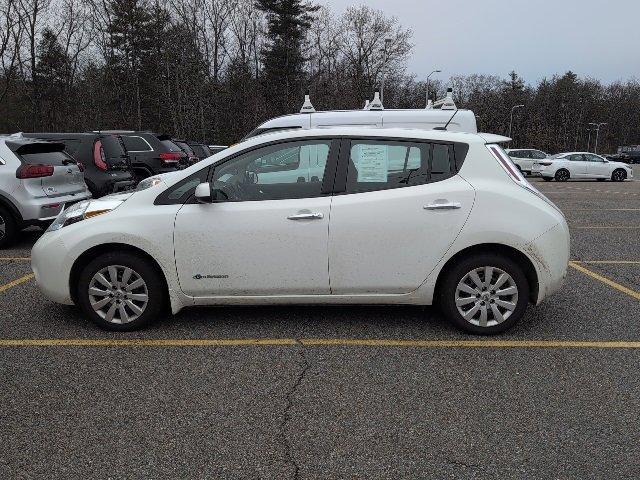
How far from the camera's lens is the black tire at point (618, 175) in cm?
2913

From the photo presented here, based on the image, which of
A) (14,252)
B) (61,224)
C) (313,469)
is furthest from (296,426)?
(14,252)

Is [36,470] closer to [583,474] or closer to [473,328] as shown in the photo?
[583,474]

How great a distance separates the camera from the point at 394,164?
467 cm

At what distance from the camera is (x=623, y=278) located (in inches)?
261

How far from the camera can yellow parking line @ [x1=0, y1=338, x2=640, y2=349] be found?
4.48 meters

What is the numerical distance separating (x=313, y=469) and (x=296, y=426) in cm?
44

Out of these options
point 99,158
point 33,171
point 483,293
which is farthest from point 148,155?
point 483,293

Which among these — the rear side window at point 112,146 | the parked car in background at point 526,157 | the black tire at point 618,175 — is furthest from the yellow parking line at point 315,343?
the parked car in background at point 526,157

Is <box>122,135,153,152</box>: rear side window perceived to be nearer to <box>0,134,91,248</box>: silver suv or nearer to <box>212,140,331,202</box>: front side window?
<box>0,134,91,248</box>: silver suv

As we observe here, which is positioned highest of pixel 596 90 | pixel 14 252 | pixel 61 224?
pixel 596 90

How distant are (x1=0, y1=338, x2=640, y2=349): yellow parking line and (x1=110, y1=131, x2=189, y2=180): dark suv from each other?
921 cm

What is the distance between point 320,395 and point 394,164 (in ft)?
6.51

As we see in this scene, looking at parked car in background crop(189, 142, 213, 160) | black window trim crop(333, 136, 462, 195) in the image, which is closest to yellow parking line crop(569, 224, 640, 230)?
Result: black window trim crop(333, 136, 462, 195)

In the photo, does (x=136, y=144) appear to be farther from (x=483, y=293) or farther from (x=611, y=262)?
(x=483, y=293)
